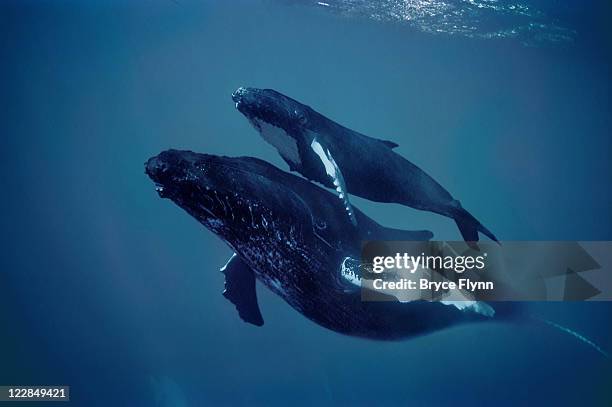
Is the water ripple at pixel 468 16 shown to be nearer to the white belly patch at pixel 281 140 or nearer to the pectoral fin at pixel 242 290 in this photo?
the white belly patch at pixel 281 140

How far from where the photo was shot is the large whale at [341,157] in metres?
5.70

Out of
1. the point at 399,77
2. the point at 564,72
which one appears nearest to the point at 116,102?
the point at 399,77

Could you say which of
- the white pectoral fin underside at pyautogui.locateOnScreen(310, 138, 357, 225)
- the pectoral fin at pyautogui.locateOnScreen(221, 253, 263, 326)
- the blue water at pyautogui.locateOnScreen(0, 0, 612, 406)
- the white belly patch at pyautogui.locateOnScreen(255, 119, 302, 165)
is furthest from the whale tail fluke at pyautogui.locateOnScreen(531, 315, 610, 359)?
the white belly patch at pyautogui.locateOnScreen(255, 119, 302, 165)

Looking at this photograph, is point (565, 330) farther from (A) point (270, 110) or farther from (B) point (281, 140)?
(A) point (270, 110)

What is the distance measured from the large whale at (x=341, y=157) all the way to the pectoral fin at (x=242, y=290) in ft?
4.92

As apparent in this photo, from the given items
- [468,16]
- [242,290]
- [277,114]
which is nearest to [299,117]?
[277,114]

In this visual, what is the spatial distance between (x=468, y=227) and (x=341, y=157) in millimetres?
1915

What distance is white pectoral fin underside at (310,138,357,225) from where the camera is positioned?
535 cm

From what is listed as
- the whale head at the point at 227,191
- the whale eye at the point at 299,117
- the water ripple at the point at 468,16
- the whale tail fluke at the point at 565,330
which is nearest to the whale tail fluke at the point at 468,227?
the whale tail fluke at the point at 565,330

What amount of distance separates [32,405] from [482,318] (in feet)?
20.0

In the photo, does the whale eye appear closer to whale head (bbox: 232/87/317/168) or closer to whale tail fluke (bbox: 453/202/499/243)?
whale head (bbox: 232/87/317/168)

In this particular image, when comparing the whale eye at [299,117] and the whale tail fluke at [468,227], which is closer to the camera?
the whale eye at [299,117]

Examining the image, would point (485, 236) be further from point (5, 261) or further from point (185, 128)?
point (5, 261)

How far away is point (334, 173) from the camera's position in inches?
214
